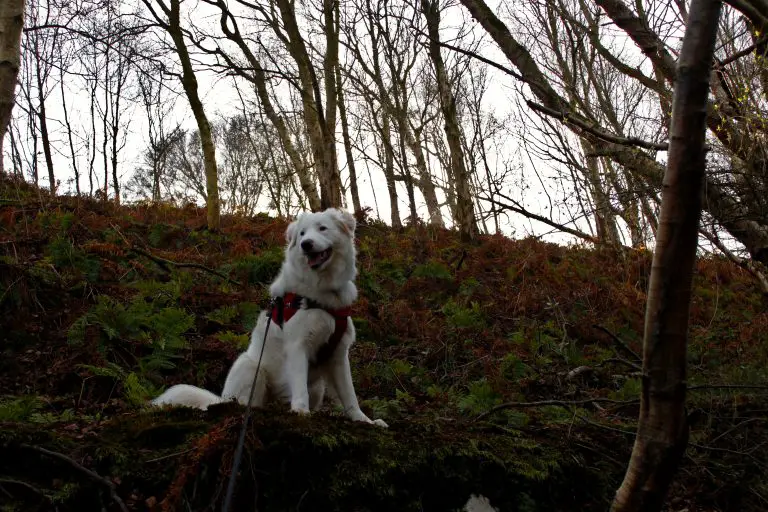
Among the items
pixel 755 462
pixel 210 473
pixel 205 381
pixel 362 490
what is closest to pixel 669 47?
pixel 755 462

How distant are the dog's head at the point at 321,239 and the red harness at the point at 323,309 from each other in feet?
1.07

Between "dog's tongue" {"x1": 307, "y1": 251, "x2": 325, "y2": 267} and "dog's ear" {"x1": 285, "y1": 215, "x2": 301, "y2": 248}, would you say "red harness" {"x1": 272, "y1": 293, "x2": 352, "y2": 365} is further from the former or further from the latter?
"dog's ear" {"x1": 285, "y1": 215, "x2": 301, "y2": 248}

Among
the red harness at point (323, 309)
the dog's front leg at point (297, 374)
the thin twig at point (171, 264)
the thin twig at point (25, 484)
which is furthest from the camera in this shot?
the thin twig at point (171, 264)

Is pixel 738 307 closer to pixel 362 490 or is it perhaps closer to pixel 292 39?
pixel 362 490

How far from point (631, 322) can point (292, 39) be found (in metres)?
10.3

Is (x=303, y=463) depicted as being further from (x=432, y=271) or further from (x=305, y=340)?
(x=432, y=271)

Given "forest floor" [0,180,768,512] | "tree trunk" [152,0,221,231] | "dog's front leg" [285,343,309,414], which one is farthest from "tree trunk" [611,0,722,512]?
"tree trunk" [152,0,221,231]

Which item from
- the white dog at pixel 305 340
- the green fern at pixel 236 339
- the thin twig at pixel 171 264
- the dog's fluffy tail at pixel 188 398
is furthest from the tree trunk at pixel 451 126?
the dog's fluffy tail at pixel 188 398

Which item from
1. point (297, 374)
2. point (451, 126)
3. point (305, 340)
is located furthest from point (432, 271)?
point (297, 374)

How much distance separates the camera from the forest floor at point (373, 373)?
104 inches

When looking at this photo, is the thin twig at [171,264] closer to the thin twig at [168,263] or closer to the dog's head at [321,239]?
the thin twig at [168,263]

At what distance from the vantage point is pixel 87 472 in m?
2.30

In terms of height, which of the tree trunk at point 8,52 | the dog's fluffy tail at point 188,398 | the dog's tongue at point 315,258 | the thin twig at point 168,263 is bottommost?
the dog's fluffy tail at point 188,398

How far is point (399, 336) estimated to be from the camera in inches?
314
